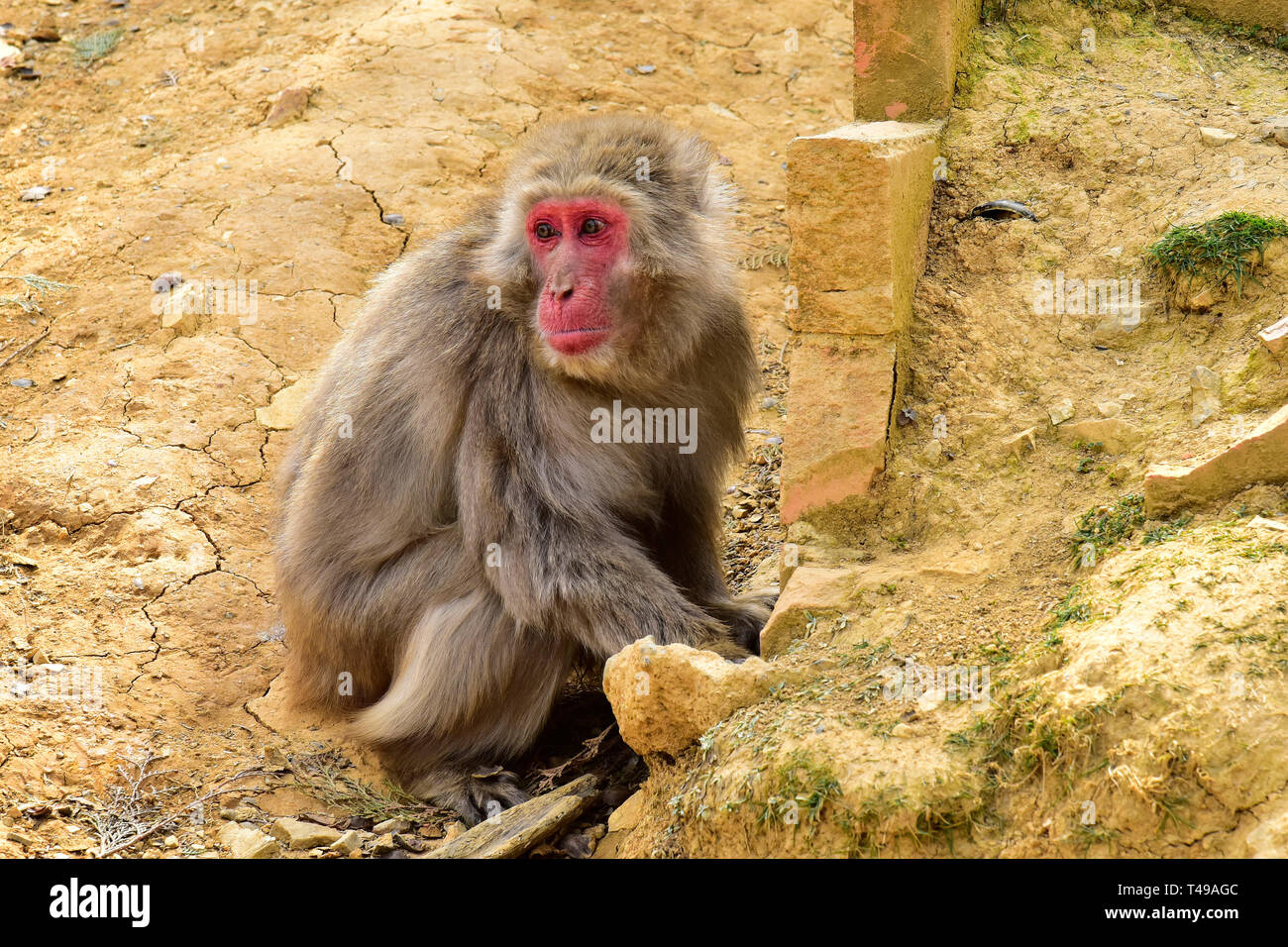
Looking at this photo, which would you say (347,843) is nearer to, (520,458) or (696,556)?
(520,458)

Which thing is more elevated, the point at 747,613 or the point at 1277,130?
the point at 1277,130

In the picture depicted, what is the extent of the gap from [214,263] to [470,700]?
136 inches

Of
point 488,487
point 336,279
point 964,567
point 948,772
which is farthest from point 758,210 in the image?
point 948,772

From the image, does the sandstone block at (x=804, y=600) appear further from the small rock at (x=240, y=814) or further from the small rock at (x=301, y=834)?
the small rock at (x=240, y=814)

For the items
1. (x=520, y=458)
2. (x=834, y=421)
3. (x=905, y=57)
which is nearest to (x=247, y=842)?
(x=520, y=458)

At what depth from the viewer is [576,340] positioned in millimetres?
A: 4023

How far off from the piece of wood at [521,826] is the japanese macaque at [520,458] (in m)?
0.28

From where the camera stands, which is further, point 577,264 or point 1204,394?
point 577,264

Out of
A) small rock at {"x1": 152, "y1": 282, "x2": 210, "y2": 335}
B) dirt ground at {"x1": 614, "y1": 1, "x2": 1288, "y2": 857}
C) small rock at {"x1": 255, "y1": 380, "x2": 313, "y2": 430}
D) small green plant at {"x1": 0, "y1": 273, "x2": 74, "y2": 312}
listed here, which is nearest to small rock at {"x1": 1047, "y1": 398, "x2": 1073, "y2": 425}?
dirt ground at {"x1": 614, "y1": 1, "x2": 1288, "y2": 857}

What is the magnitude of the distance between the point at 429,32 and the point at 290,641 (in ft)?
16.4

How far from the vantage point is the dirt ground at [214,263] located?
184 inches

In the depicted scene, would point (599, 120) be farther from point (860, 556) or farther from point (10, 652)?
point (10, 652)

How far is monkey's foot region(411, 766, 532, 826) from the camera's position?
4223mm

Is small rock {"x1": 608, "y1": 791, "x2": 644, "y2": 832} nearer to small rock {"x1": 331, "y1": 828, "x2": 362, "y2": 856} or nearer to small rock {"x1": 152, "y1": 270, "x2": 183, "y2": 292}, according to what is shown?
small rock {"x1": 331, "y1": 828, "x2": 362, "y2": 856}
